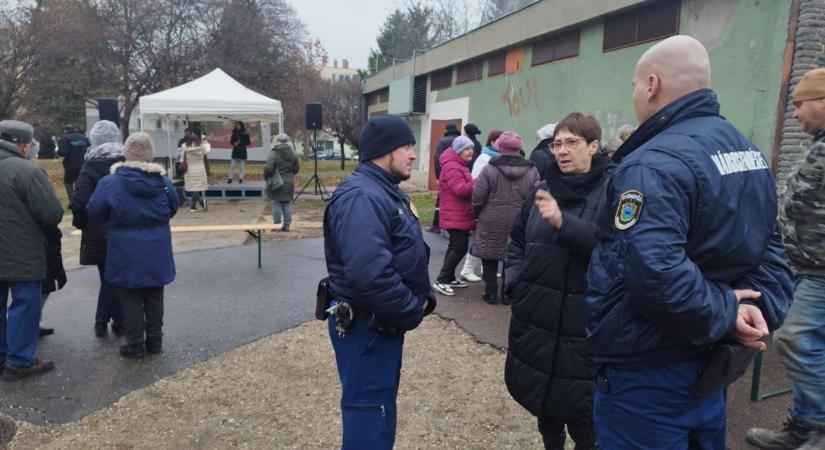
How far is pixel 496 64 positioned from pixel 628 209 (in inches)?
545

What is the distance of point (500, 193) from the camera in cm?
557

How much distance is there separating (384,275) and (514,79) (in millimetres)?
12294

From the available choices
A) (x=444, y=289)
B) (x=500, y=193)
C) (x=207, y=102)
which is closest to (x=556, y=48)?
(x=500, y=193)

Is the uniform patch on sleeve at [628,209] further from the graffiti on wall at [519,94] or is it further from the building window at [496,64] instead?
the building window at [496,64]

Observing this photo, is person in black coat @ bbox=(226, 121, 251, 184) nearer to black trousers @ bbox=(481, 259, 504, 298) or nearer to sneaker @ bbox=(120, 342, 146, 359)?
black trousers @ bbox=(481, 259, 504, 298)

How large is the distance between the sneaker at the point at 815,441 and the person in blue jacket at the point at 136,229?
4408 mm

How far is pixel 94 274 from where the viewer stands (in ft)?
23.2

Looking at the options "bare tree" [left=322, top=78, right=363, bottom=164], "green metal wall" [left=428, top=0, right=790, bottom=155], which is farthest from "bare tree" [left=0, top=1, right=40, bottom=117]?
"bare tree" [left=322, top=78, right=363, bottom=164]

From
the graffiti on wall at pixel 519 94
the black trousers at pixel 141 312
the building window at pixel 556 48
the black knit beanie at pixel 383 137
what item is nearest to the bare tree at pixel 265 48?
the graffiti on wall at pixel 519 94

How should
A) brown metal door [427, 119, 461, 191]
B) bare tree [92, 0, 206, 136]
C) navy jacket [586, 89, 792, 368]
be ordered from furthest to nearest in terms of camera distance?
bare tree [92, 0, 206, 136], brown metal door [427, 119, 461, 191], navy jacket [586, 89, 792, 368]

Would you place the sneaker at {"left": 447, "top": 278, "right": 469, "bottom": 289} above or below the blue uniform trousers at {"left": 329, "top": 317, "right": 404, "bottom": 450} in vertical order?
below

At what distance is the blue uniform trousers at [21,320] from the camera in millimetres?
3963

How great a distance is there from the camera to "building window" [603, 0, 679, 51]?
28.3ft

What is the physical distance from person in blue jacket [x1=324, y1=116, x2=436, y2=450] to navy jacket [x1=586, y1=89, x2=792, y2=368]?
87 centimetres
